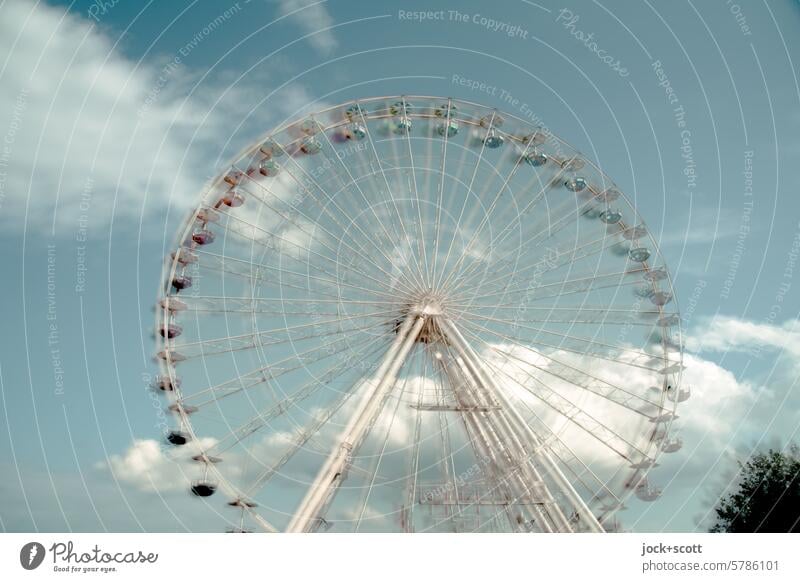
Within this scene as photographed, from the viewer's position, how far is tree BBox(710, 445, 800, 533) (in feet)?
96.2

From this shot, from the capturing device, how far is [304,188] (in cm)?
2256

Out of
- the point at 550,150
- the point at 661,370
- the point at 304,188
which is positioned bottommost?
the point at 661,370

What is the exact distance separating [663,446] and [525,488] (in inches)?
210

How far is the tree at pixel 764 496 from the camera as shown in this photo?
29309 millimetres

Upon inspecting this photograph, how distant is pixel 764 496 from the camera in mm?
32094

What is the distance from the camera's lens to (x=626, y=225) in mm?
25734
